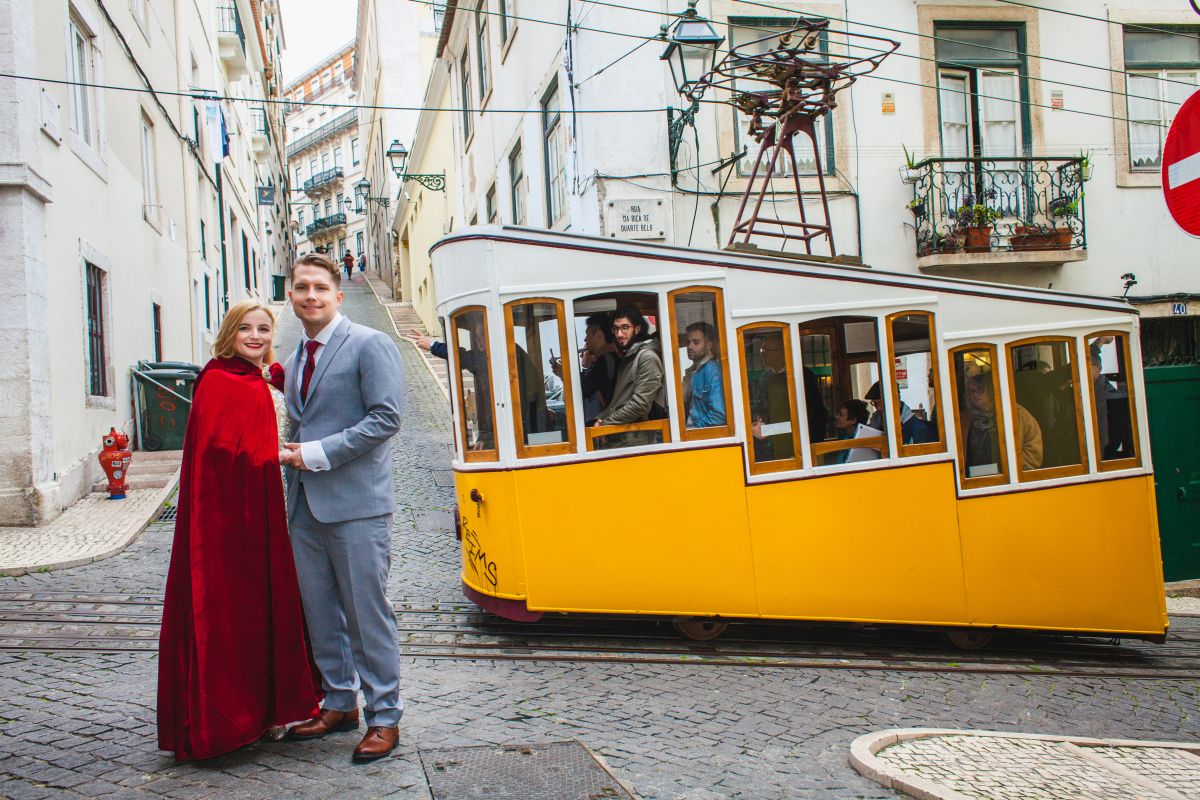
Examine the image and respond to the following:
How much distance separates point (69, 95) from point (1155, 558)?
40.6ft

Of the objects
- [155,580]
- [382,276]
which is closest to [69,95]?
[155,580]

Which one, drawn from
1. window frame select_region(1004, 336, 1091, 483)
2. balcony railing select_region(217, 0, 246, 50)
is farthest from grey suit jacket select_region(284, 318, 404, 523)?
balcony railing select_region(217, 0, 246, 50)

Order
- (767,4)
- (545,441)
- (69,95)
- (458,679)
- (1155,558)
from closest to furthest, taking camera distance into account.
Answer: (458,679)
(545,441)
(1155,558)
(69,95)
(767,4)

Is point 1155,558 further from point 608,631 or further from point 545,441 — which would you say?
point 545,441

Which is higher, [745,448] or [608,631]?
[745,448]

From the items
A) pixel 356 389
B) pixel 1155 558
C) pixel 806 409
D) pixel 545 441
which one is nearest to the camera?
pixel 356 389

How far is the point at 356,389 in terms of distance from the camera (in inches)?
161

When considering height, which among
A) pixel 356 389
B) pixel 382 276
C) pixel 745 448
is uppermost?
pixel 382 276

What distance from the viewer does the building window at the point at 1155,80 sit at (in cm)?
1440

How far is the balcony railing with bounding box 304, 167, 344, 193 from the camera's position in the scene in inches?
2926

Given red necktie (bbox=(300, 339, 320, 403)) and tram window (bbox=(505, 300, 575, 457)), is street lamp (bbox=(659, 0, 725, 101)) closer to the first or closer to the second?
tram window (bbox=(505, 300, 575, 457))

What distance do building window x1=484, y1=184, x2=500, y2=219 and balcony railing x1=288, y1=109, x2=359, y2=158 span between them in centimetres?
5068

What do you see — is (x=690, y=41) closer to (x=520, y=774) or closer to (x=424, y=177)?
(x=520, y=774)

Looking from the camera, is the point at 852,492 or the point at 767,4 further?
the point at 767,4
